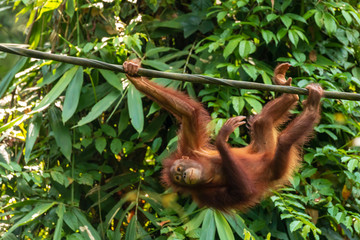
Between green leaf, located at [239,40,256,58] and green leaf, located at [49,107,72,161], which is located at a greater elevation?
green leaf, located at [239,40,256,58]

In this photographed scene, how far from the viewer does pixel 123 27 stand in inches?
168

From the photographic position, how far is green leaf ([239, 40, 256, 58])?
390 cm

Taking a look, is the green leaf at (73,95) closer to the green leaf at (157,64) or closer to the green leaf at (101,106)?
the green leaf at (101,106)

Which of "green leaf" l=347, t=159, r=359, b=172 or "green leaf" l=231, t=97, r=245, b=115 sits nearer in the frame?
"green leaf" l=347, t=159, r=359, b=172

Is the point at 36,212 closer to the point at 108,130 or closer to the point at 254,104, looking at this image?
the point at 108,130

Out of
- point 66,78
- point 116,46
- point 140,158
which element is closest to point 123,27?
point 116,46

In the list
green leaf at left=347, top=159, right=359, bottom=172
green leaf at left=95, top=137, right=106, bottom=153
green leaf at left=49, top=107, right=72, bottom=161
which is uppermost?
green leaf at left=49, top=107, right=72, bottom=161

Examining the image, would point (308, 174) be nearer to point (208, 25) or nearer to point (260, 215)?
point (260, 215)

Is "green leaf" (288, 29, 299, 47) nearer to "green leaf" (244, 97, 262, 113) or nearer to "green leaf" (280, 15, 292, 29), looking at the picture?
"green leaf" (280, 15, 292, 29)

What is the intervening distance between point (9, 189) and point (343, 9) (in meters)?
3.05

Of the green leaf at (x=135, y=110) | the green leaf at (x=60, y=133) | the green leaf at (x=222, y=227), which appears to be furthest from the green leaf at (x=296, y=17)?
the green leaf at (x=60, y=133)

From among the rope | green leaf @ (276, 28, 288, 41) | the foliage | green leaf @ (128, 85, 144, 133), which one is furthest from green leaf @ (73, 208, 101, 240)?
green leaf @ (276, 28, 288, 41)

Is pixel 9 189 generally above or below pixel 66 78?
below

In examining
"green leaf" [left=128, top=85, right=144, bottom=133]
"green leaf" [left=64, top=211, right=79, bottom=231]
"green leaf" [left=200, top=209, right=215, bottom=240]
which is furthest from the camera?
"green leaf" [left=64, top=211, right=79, bottom=231]
